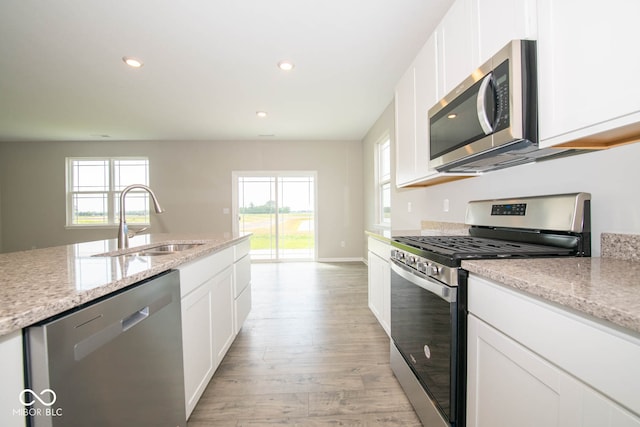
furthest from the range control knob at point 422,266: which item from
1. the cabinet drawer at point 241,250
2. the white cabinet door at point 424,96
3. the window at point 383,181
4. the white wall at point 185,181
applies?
the white wall at point 185,181

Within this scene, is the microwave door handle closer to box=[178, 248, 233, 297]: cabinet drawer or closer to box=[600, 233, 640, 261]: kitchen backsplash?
box=[600, 233, 640, 261]: kitchen backsplash

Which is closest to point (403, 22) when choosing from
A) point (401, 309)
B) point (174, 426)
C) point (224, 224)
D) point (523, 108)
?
point (523, 108)

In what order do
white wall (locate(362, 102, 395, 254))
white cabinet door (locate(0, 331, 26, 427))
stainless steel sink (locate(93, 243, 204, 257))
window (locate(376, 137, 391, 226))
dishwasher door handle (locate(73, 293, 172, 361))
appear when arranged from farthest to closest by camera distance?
window (locate(376, 137, 391, 226)) → white wall (locate(362, 102, 395, 254)) → stainless steel sink (locate(93, 243, 204, 257)) → dishwasher door handle (locate(73, 293, 172, 361)) → white cabinet door (locate(0, 331, 26, 427))

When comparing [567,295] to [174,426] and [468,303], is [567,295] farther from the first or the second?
[174,426]

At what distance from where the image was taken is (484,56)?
1.21m

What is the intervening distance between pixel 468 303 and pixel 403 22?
2.17 m

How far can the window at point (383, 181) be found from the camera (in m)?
4.40

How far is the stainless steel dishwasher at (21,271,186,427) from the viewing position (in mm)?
572

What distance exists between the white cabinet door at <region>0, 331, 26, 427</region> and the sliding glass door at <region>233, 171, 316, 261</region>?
5166 millimetres

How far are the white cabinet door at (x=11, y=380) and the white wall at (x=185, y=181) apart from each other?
17.1ft

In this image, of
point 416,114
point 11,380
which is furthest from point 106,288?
point 416,114

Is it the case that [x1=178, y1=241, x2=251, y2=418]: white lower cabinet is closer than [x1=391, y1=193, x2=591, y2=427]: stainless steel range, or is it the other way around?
[x1=391, y1=193, x2=591, y2=427]: stainless steel range

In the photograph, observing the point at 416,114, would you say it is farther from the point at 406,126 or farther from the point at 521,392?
the point at 521,392

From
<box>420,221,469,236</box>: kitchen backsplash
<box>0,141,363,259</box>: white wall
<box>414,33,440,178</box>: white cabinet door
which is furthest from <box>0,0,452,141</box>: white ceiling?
<box>420,221,469,236</box>: kitchen backsplash
